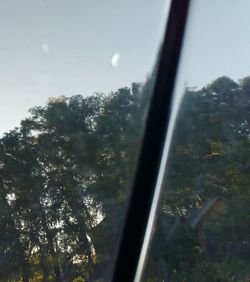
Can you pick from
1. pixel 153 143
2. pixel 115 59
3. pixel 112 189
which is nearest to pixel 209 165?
pixel 153 143

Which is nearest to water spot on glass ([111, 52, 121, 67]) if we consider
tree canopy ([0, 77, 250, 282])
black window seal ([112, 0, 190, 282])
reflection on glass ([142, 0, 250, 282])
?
tree canopy ([0, 77, 250, 282])

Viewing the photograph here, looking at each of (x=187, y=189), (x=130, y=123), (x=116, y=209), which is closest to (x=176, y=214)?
(x=187, y=189)

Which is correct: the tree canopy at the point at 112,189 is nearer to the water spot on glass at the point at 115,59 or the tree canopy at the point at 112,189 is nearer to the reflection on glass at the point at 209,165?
the reflection on glass at the point at 209,165

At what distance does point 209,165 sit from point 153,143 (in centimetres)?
86

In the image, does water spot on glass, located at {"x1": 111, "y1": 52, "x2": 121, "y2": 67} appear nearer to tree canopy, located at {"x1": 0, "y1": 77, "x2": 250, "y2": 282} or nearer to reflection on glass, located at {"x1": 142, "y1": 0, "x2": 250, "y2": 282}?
tree canopy, located at {"x1": 0, "y1": 77, "x2": 250, "y2": 282}

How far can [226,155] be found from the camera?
16.9ft

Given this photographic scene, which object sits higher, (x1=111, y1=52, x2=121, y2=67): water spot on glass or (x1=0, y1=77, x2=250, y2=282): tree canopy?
(x1=111, y1=52, x2=121, y2=67): water spot on glass

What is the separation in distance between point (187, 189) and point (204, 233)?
1.55 feet

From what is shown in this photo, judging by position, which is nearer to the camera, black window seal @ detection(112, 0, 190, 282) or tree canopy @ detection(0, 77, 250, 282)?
black window seal @ detection(112, 0, 190, 282)

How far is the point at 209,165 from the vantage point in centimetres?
515

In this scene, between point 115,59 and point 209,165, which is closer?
point 115,59

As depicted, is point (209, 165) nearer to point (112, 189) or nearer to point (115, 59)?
point (112, 189)

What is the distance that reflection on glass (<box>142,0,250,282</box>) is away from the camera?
4.62 metres

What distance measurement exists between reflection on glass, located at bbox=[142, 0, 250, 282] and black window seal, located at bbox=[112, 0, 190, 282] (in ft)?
0.34
